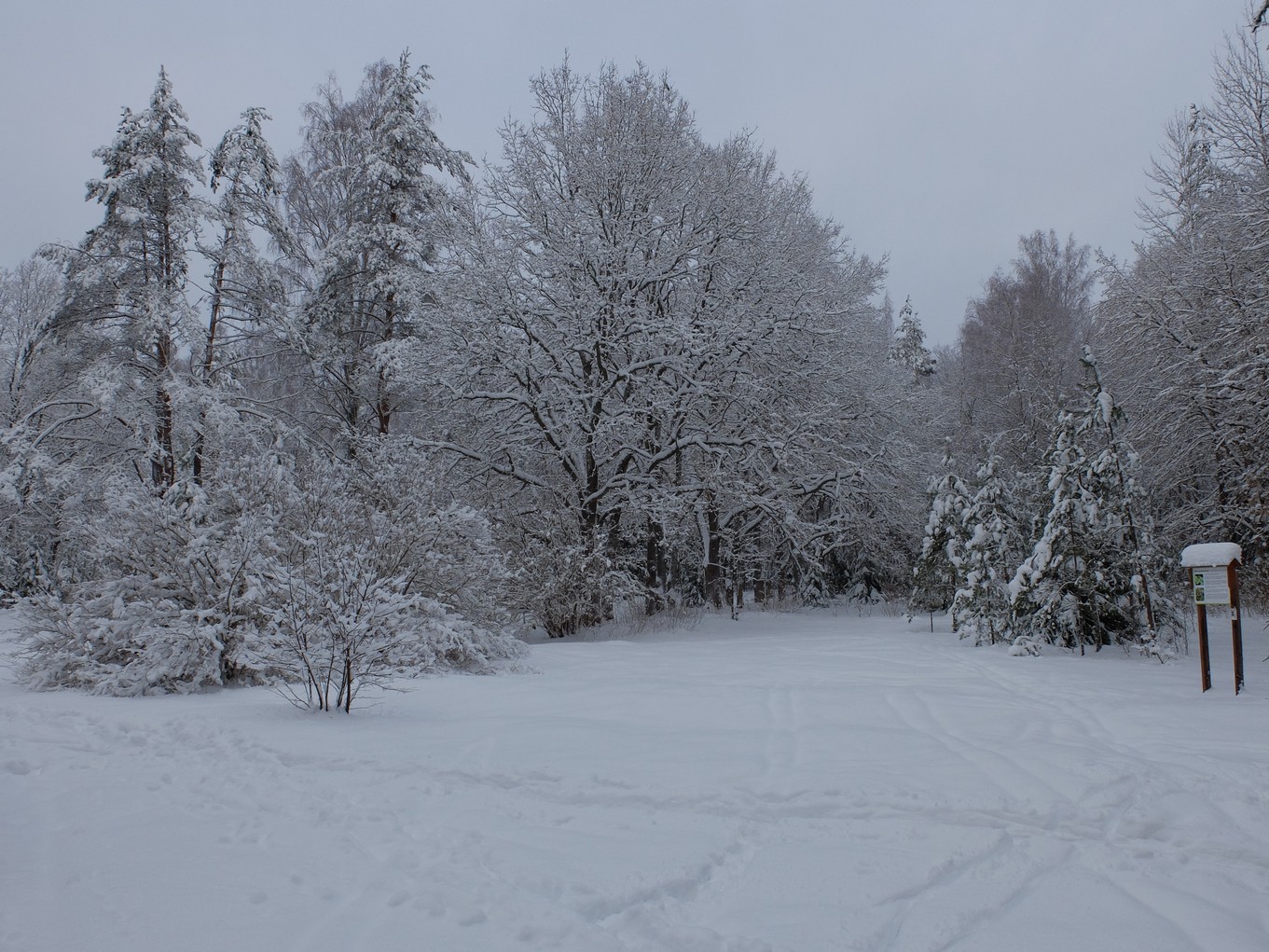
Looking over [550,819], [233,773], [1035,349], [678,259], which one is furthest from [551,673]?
[1035,349]

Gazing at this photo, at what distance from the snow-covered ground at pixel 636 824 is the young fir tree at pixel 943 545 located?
6945 millimetres

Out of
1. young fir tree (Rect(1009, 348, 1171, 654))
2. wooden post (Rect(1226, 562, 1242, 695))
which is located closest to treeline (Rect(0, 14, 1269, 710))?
young fir tree (Rect(1009, 348, 1171, 654))

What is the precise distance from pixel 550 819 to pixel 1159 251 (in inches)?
677

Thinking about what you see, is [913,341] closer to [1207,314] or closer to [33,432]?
[1207,314]

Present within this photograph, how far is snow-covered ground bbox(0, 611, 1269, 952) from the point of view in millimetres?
2648

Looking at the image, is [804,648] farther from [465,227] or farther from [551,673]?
[465,227]

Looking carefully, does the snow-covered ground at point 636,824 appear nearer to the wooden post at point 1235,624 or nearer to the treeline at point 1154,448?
the wooden post at point 1235,624

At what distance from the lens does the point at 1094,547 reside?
33.6ft

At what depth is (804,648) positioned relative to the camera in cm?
1127

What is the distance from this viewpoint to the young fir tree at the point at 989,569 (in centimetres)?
1147

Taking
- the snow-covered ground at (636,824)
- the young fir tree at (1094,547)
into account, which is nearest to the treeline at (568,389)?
the young fir tree at (1094,547)

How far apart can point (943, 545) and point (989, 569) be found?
2733 mm

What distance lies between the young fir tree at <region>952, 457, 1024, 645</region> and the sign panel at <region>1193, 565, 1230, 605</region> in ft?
12.8

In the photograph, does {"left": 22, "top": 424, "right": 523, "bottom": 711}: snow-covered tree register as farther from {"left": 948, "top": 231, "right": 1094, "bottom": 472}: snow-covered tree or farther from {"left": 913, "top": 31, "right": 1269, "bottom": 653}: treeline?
{"left": 948, "top": 231, "right": 1094, "bottom": 472}: snow-covered tree
